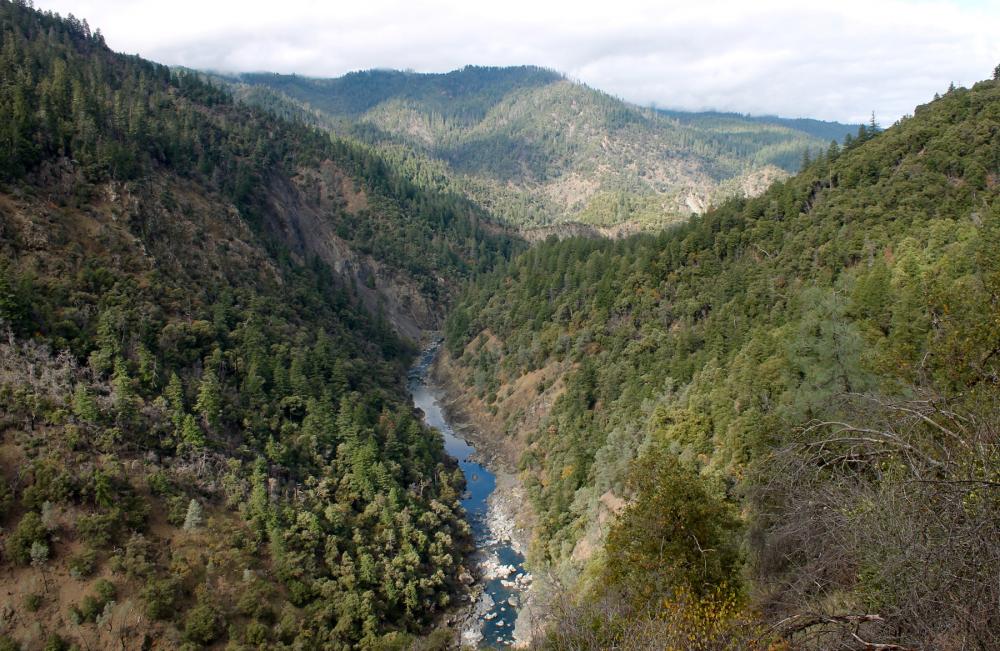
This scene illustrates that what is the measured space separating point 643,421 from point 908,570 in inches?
1987

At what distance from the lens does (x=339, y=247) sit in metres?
147

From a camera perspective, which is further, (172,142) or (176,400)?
(172,142)

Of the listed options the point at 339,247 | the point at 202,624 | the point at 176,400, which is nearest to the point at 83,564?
the point at 202,624

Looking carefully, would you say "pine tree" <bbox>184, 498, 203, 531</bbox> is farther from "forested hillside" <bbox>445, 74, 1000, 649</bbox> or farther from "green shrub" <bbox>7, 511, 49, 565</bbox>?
"forested hillside" <bbox>445, 74, 1000, 649</bbox>

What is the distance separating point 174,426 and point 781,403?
46.4 meters

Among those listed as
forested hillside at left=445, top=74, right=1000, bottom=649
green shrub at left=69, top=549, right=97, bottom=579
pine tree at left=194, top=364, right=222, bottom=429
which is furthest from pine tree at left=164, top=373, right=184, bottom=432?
forested hillside at left=445, top=74, right=1000, bottom=649

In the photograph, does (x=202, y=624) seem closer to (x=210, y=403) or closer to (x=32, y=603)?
(x=32, y=603)

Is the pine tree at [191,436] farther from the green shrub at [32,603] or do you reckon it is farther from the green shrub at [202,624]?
the green shrub at [32,603]

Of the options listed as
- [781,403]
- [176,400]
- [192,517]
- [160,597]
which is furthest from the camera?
[176,400]

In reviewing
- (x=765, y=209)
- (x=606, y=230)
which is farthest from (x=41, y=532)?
(x=606, y=230)

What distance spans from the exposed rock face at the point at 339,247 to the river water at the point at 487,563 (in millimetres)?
50996

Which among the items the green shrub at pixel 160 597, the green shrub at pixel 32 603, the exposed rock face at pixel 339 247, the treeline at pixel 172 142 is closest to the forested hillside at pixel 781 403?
the green shrub at pixel 160 597

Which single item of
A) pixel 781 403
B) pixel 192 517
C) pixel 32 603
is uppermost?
pixel 781 403

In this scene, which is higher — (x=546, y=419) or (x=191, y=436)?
(x=191, y=436)
